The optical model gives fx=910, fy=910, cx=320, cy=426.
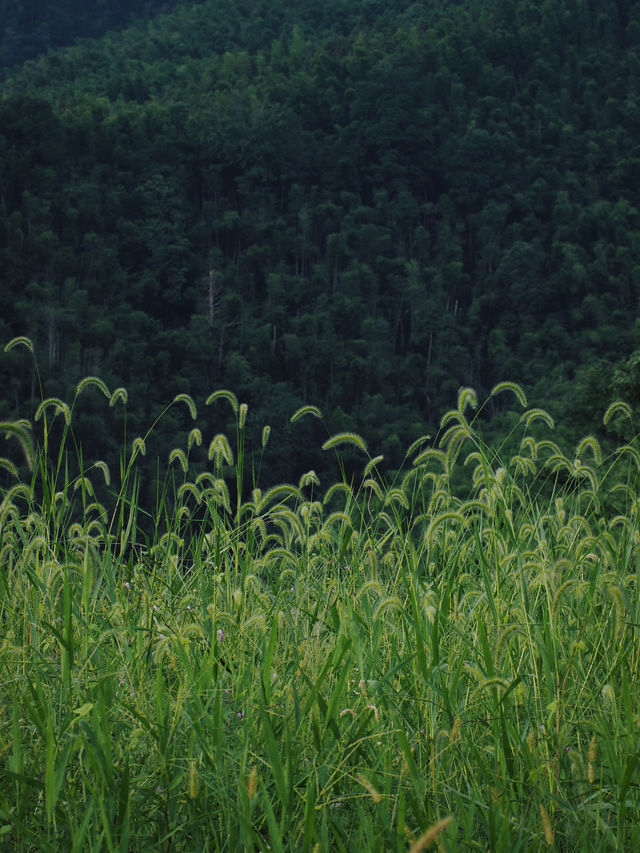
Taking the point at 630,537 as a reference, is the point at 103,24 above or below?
above

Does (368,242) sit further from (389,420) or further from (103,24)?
(103,24)

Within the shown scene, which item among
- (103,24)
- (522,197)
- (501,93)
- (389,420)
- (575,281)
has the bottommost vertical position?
(389,420)

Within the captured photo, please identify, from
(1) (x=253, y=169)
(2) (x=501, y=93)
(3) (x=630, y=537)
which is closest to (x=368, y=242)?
(1) (x=253, y=169)

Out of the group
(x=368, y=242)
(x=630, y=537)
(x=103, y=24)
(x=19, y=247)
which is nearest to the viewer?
(x=630, y=537)

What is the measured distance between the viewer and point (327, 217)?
226ft

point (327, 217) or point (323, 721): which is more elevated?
point (327, 217)

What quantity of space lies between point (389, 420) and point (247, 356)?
9.88 meters

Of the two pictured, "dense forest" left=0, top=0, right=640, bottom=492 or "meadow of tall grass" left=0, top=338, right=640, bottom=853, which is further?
"dense forest" left=0, top=0, right=640, bottom=492

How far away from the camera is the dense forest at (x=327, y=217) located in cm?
5431

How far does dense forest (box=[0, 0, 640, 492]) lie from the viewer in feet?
178

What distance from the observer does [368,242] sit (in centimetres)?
6700

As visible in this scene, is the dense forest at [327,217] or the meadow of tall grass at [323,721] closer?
the meadow of tall grass at [323,721]

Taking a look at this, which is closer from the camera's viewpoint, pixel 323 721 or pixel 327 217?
pixel 323 721

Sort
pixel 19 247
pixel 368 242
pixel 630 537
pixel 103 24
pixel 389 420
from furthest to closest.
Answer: pixel 103 24 → pixel 368 242 → pixel 19 247 → pixel 389 420 → pixel 630 537
